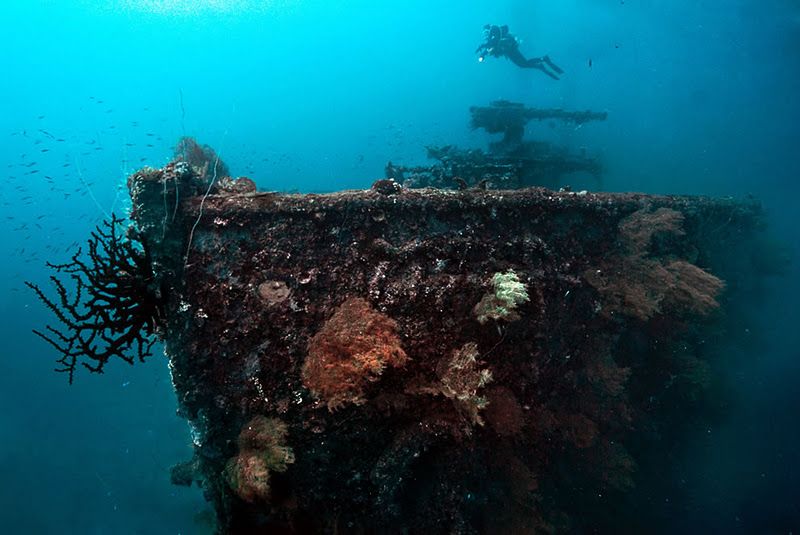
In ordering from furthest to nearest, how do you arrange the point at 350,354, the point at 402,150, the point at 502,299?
the point at 402,150 → the point at 502,299 → the point at 350,354

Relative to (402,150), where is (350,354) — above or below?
below

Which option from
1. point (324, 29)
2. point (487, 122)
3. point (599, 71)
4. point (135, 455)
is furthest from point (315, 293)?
point (324, 29)

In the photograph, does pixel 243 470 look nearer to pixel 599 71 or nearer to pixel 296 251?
pixel 296 251

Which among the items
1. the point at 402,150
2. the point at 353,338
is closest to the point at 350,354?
the point at 353,338

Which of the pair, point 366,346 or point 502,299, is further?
point 502,299

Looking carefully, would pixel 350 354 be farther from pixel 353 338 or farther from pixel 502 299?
pixel 502 299

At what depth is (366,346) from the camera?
11.1 feet

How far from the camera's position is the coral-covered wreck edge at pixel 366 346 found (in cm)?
351

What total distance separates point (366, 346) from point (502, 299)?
4.33 feet

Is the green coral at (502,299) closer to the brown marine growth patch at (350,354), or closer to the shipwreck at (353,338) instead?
the shipwreck at (353,338)

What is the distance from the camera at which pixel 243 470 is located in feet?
10.8

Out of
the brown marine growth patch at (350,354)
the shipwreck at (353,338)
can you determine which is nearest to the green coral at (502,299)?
the shipwreck at (353,338)

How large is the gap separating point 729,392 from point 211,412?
13.3m

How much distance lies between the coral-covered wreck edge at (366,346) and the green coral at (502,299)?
0.02m
